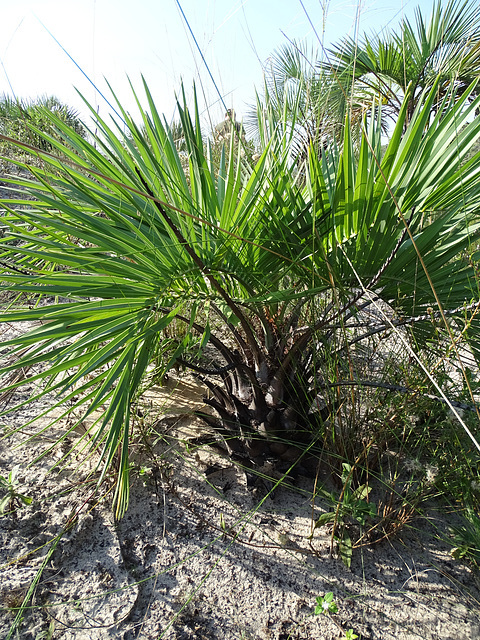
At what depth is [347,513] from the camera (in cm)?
107

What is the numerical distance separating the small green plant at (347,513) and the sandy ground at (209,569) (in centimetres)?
4

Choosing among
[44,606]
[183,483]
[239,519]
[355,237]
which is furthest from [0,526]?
[355,237]

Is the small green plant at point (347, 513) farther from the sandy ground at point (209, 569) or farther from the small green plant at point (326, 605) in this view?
the small green plant at point (326, 605)

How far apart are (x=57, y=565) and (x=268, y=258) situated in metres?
0.93

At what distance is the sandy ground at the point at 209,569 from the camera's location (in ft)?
3.02

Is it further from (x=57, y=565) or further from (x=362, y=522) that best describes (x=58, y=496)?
(x=362, y=522)

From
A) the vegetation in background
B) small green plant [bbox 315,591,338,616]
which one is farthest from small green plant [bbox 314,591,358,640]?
the vegetation in background

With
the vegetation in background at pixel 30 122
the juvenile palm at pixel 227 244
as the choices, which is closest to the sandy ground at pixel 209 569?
the juvenile palm at pixel 227 244

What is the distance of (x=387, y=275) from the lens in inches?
37.2

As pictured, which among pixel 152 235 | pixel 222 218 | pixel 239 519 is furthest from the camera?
pixel 239 519

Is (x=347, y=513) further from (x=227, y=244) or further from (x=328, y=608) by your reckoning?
(x=227, y=244)

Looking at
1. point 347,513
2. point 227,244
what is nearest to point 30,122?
point 227,244

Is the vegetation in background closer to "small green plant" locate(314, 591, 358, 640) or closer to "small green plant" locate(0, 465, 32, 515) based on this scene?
"small green plant" locate(0, 465, 32, 515)

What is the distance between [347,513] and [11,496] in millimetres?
886
